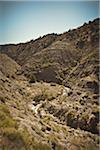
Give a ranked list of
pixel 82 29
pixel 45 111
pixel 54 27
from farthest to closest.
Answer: pixel 82 29
pixel 45 111
pixel 54 27

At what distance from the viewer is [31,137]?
820 cm

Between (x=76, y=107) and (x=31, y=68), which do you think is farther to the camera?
(x=31, y=68)

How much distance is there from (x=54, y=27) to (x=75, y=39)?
54.6ft

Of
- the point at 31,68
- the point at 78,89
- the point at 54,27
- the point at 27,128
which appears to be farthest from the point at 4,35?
the point at 31,68

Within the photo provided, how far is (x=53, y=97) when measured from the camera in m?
16.2

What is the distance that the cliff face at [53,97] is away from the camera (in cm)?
865

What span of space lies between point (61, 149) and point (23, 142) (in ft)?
3.88

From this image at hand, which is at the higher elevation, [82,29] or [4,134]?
[82,29]

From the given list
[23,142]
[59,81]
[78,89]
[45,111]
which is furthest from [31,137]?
[59,81]

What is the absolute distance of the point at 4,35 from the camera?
8.23 metres

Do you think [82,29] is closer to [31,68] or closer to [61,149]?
[31,68]

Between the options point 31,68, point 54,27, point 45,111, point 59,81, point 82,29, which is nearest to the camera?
point 54,27

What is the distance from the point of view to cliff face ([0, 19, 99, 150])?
8648 mm

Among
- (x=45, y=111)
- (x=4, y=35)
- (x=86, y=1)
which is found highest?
(x=86, y=1)
